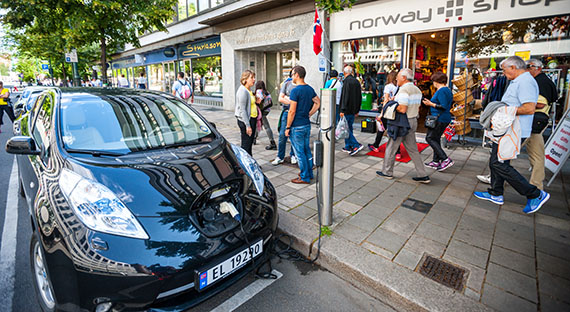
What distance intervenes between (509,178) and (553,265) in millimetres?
1334

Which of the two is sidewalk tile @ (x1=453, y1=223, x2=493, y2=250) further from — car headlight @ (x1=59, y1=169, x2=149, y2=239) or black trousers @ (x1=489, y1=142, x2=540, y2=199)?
car headlight @ (x1=59, y1=169, x2=149, y2=239)

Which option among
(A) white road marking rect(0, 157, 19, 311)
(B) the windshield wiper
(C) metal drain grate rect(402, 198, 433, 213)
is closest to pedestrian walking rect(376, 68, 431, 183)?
(C) metal drain grate rect(402, 198, 433, 213)

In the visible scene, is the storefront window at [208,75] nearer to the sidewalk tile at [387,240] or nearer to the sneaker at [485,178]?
the sneaker at [485,178]

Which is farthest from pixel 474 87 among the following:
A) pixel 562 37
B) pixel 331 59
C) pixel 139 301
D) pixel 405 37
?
pixel 139 301

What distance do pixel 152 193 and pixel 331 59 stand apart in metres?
9.46

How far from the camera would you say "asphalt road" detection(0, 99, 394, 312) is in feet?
7.70

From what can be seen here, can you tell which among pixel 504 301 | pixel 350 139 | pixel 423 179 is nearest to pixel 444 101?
pixel 423 179

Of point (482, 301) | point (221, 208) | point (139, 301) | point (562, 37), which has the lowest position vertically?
point (482, 301)

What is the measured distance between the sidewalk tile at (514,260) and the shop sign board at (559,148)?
2.60 m

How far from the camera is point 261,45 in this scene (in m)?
12.4

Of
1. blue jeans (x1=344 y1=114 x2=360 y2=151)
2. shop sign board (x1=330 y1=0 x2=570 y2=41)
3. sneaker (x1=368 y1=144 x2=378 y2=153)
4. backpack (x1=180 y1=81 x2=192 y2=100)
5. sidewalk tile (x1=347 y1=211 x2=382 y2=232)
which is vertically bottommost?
sidewalk tile (x1=347 y1=211 x2=382 y2=232)

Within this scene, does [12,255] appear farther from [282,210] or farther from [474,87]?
[474,87]

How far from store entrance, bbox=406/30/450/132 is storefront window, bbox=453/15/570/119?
700 millimetres

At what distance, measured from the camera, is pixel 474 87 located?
7.42 metres
